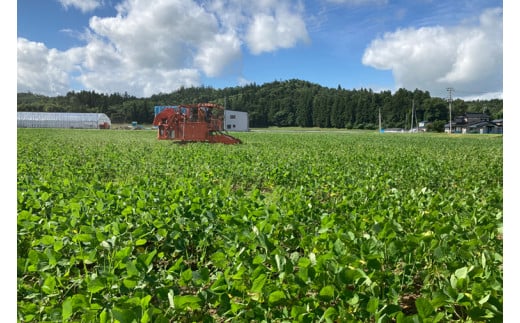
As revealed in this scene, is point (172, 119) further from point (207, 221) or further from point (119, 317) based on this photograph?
point (119, 317)

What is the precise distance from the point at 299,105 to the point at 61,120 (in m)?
56.4

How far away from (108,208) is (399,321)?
112 inches

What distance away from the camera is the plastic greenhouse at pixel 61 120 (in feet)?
175

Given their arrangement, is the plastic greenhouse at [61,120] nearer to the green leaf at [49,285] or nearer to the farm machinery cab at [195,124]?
the farm machinery cab at [195,124]

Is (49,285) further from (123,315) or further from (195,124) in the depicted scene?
(195,124)

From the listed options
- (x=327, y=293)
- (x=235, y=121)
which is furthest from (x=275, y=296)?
(x=235, y=121)

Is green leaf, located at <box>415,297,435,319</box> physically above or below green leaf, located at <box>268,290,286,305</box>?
above

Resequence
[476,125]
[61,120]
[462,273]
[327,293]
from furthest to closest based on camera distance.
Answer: [476,125]
[61,120]
[462,273]
[327,293]

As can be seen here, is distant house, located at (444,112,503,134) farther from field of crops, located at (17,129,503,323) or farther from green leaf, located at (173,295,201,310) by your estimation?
green leaf, located at (173,295,201,310)

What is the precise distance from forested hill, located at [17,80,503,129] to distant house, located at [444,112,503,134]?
327 inches

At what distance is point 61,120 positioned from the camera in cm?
5772

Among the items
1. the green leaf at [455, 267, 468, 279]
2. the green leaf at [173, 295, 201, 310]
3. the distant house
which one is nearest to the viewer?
the green leaf at [173, 295, 201, 310]

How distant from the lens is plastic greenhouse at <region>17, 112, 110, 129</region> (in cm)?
5322

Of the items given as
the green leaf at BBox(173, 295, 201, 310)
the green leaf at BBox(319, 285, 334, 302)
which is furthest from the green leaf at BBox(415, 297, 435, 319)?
the green leaf at BBox(173, 295, 201, 310)
